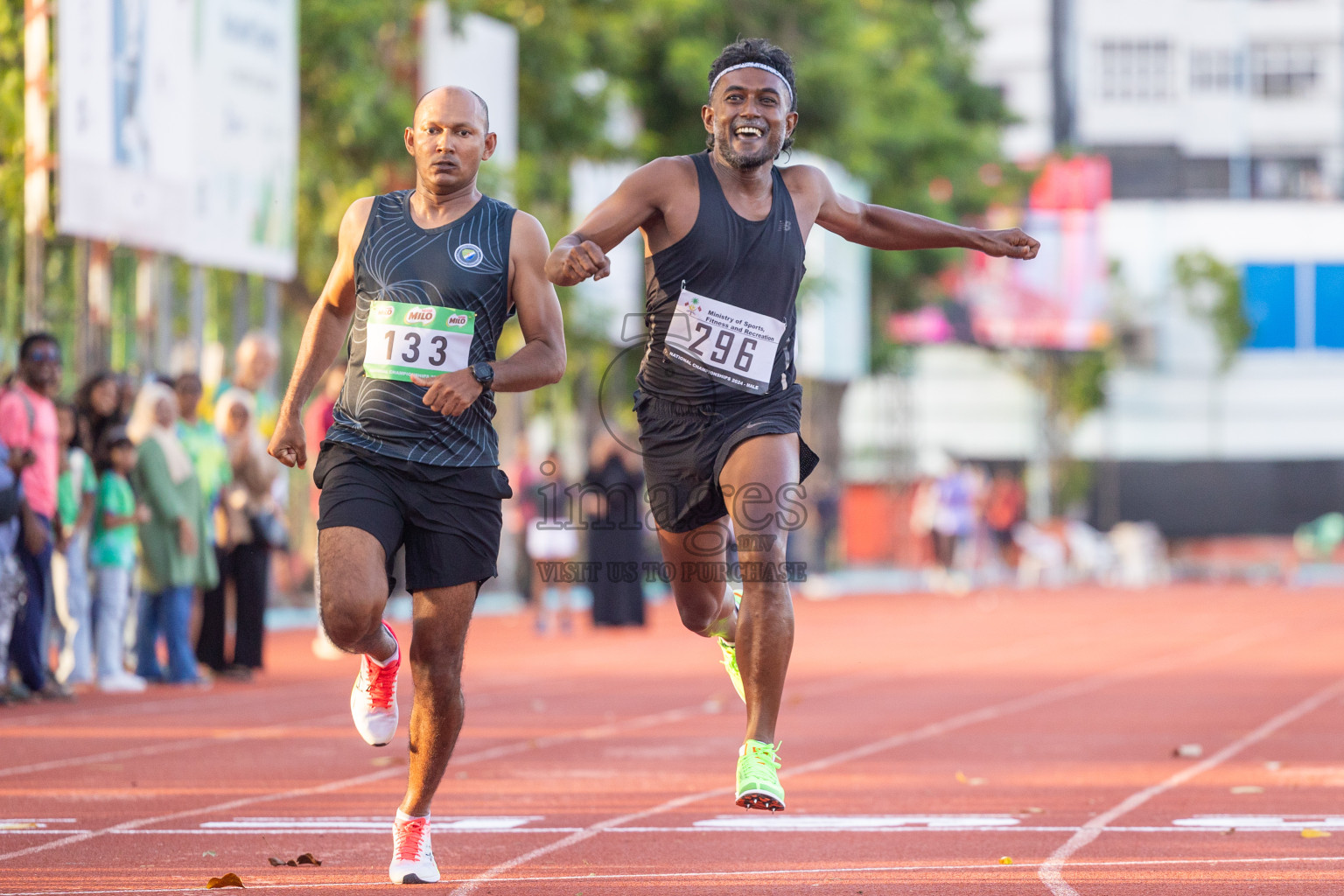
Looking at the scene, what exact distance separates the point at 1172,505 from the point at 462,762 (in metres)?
44.8

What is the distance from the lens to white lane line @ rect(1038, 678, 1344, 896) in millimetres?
6055

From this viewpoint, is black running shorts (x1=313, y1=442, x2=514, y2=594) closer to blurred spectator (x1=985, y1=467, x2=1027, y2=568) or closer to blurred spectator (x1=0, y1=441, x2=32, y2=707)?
blurred spectator (x1=0, y1=441, x2=32, y2=707)

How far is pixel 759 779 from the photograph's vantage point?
598 centimetres

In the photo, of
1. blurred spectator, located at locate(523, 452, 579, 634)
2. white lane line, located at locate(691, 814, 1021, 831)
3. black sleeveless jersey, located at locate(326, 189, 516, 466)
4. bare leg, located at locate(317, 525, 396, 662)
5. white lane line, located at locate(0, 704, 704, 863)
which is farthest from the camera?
blurred spectator, located at locate(523, 452, 579, 634)

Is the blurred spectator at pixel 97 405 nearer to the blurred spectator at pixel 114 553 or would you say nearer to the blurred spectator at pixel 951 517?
the blurred spectator at pixel 114 553

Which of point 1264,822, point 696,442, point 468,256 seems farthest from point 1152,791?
point 468,256

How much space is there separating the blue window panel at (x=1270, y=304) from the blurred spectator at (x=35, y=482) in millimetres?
44660

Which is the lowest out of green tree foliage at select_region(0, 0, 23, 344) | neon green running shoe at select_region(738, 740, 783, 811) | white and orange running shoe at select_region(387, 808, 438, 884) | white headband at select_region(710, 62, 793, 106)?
white and orange running shoe at select_region(387, 808, 438, 884)

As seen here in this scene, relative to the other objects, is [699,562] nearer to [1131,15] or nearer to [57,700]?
[57,700]

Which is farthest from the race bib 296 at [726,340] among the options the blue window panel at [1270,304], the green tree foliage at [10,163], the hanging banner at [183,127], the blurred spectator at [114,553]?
the blue window panel at [1270,304]

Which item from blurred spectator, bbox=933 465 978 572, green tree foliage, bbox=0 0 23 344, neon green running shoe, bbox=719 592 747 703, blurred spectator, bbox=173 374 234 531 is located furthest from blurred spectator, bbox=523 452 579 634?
neon green running shoe, bbox=719 592 747 703

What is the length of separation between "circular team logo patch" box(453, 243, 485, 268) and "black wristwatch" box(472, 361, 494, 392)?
1.02 feet

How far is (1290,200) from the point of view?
175 ft

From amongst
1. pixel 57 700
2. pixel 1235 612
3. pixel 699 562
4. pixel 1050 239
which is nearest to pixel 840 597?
pixel 1235 612
